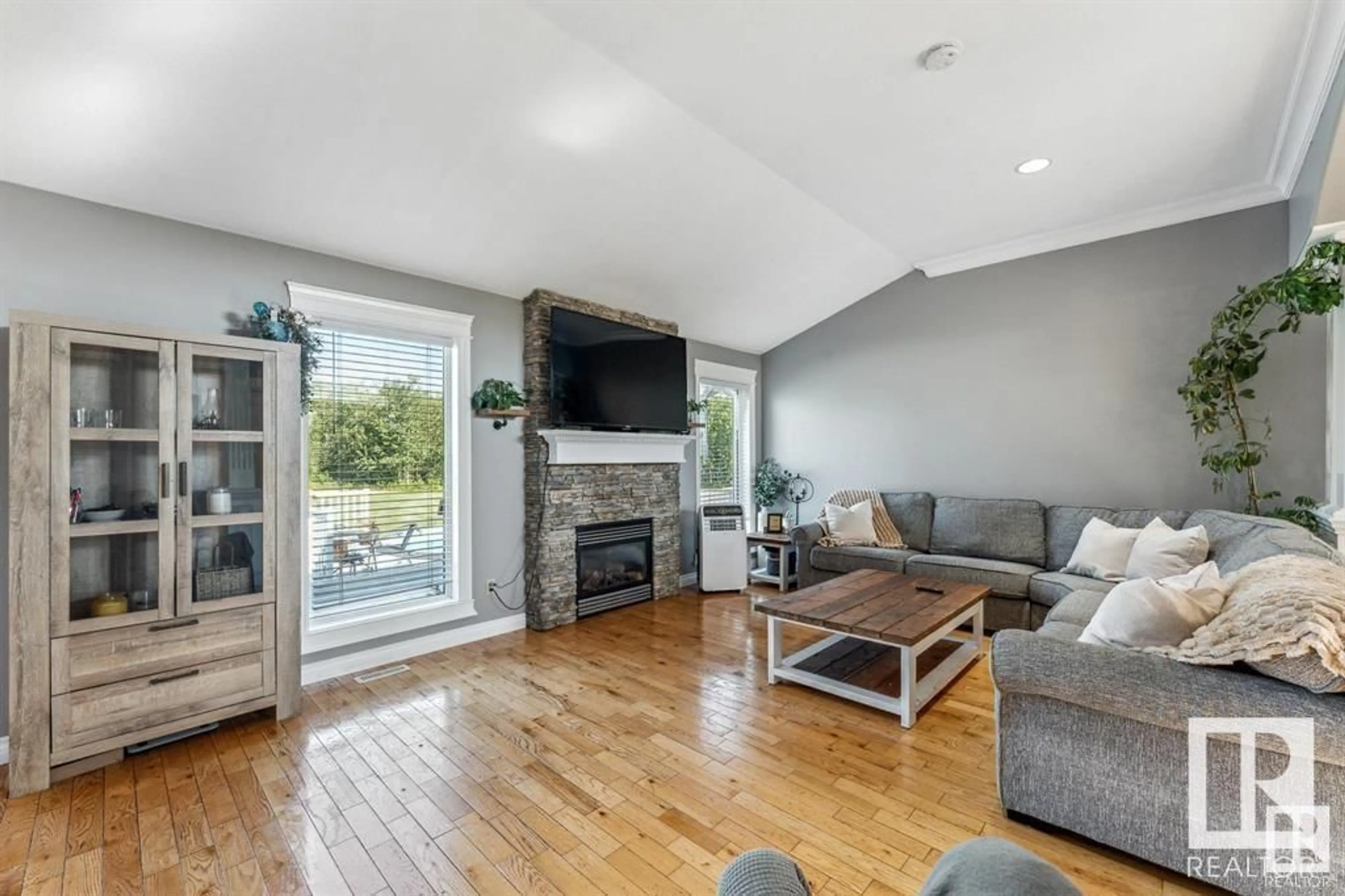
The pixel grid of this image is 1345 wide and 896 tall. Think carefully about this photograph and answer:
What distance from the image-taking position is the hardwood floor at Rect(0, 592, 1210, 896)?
1709 mm

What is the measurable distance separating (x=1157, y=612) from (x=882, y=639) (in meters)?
1.02

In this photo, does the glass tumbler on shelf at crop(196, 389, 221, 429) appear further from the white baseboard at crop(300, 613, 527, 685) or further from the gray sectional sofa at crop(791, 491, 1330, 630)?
the gray sectional sofa at crop(791, 491, 1330, 630)

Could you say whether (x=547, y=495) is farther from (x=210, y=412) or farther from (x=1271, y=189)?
(x=1271, y=189)

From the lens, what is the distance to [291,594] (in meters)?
2.74

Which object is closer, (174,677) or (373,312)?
(174,677)

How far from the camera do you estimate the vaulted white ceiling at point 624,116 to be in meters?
2.09

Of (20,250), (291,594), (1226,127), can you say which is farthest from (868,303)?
(20,250)

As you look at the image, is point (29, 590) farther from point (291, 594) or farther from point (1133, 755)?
point (1133, 755)

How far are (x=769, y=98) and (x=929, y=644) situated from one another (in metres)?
2.76

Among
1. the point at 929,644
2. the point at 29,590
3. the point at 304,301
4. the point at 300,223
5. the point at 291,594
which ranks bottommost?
the point at 929,644

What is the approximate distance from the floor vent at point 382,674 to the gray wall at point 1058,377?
407cm

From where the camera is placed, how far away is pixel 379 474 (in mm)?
3473

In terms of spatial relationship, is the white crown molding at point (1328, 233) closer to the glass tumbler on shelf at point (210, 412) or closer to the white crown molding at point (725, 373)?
the white crown molding at point (725, 373)

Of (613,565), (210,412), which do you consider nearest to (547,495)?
(613,565)
